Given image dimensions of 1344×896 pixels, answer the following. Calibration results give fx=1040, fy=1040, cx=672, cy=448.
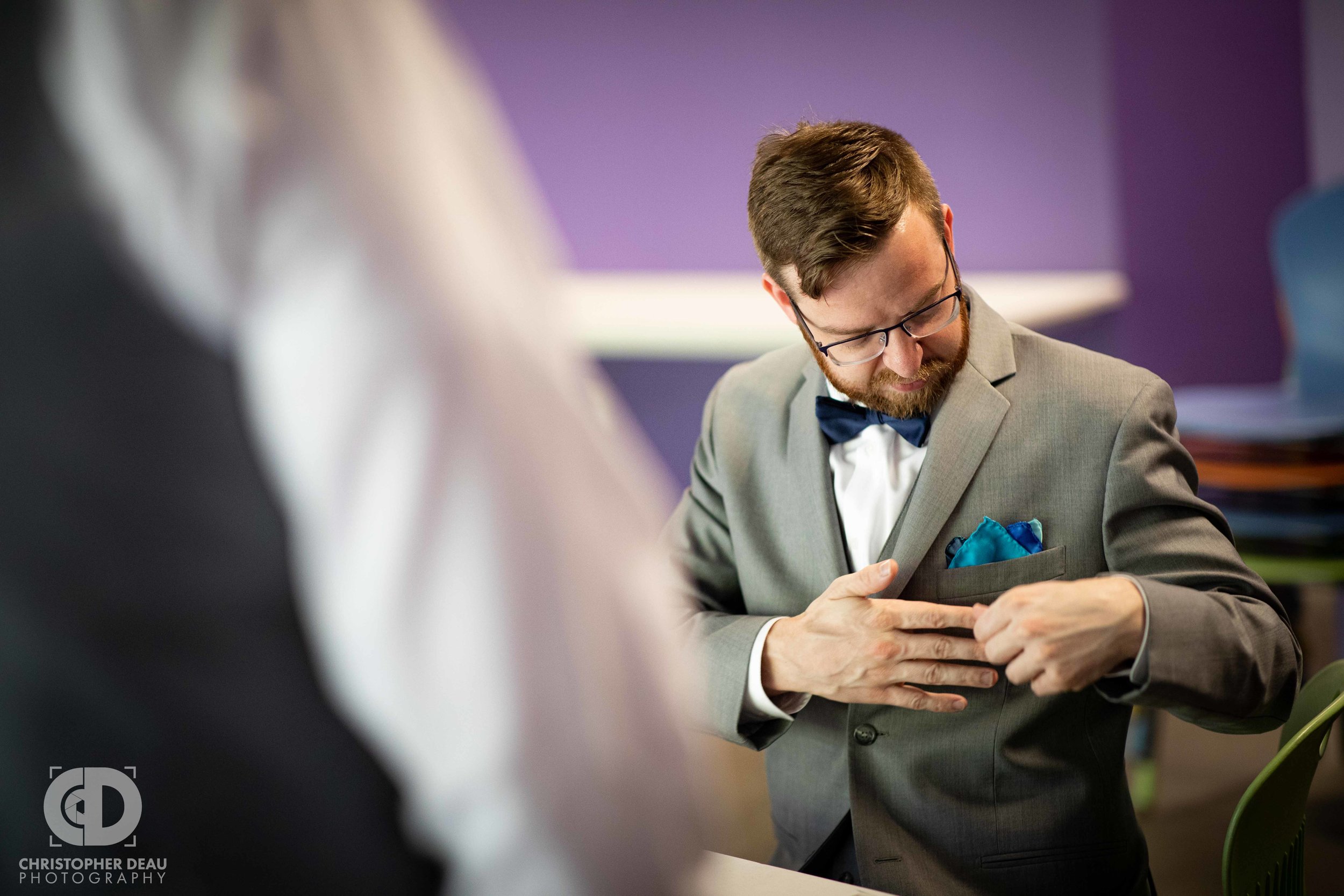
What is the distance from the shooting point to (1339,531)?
2.00m

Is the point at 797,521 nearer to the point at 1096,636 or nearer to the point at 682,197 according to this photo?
the point at 1096,636

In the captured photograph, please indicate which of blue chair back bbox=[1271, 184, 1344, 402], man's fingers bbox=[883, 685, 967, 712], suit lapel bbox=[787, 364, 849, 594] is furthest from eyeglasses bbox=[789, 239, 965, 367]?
blue chair back bbox=[1271, 184, 1344, 402]

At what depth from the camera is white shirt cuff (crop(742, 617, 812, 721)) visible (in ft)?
3.37

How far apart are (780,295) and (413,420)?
76 centimetres

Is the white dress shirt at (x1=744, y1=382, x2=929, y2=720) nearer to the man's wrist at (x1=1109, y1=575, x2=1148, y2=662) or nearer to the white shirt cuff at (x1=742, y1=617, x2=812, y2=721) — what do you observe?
the white shirt cuff at (x1=742, y1=617, x2=812, y2=721)

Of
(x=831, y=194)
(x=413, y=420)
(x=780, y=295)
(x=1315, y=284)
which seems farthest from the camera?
(x=1315, y=284)

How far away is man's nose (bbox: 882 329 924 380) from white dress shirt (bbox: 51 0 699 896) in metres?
0.66

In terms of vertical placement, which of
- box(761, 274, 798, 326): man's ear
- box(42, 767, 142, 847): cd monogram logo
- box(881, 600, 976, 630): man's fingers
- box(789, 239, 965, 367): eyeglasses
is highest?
box(761, 274, 798, 326): man's ear

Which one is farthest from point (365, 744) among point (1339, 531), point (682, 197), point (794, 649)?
point (1339, 531)

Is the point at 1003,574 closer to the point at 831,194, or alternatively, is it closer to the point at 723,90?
the point at 831,194

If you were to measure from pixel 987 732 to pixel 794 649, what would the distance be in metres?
0.23

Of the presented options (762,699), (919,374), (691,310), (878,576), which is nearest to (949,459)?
(919,374)

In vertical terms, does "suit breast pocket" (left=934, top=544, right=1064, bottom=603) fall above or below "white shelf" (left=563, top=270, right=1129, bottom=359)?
below

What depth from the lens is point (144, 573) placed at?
39 centimetres
